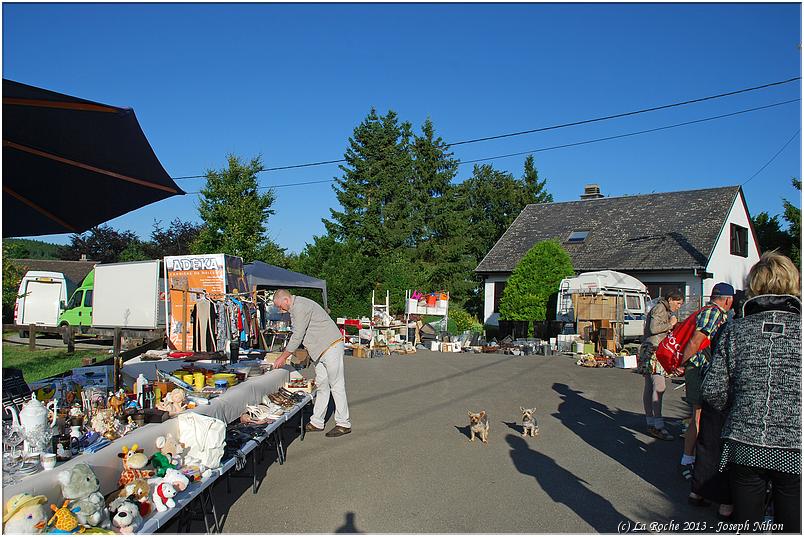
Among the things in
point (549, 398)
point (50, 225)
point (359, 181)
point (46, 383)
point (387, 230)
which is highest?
Result: point (359, 181)

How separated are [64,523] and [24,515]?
0.73 ft

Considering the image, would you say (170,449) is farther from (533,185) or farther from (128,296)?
(533,185)

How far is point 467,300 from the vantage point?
42656 millimetres

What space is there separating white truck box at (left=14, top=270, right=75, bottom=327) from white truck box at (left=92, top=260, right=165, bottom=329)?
4.75 metres

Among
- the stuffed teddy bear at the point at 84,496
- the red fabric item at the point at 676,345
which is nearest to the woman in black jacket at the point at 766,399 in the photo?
the red fabric item at the point at 676,345

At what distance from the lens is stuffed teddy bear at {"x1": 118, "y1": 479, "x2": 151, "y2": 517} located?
397 centimetres

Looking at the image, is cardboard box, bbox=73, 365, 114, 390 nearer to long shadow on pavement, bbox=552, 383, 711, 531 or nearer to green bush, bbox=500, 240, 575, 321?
long shadow on pavement, bbox=552, 383, 711, 531

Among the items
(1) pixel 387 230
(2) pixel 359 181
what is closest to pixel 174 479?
(1) pixel 387 230

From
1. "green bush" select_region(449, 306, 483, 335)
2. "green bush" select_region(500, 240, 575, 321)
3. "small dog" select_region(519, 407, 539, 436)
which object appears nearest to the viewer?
"small dog" select_region(519, 407, 539, 436)

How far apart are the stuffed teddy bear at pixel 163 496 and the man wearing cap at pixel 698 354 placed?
4.51 meters

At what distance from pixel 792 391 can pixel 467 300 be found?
1547 inches

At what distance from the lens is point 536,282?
23812 millimetres

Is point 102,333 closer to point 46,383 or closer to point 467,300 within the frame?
point 46,383

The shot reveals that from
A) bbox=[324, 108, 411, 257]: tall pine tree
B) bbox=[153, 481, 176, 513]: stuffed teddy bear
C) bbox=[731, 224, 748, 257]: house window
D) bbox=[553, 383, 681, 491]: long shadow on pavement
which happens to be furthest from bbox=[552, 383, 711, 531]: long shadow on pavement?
bbox=[324, 108, 411, 257]: tall pine tree
